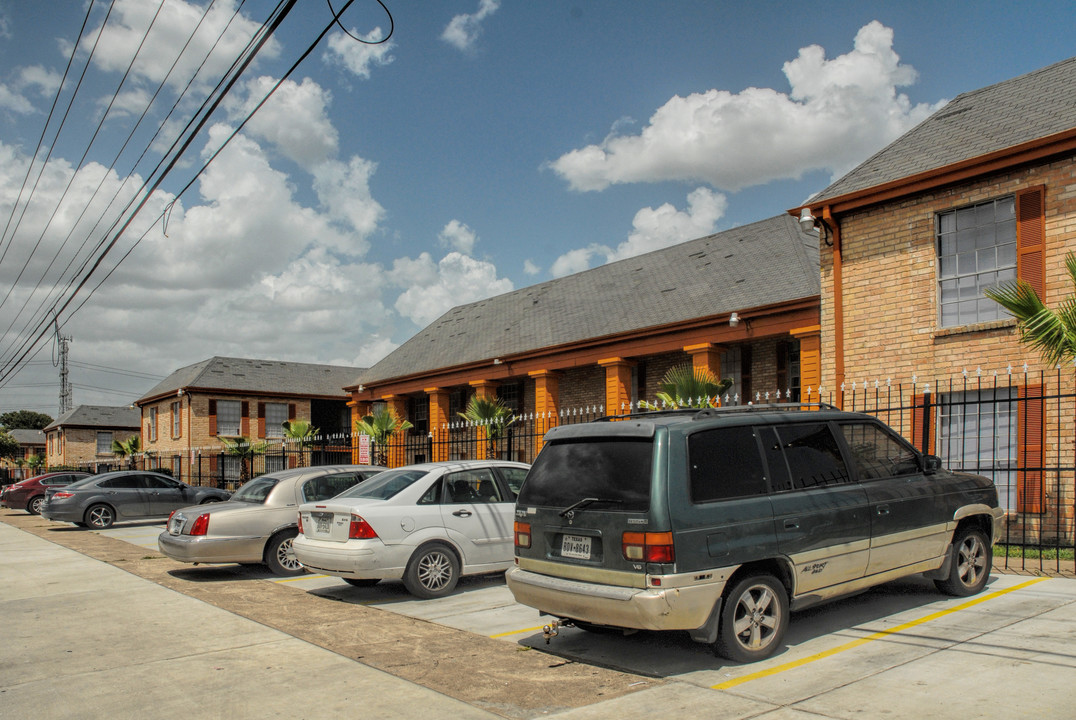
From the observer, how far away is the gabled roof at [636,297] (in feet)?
63.1

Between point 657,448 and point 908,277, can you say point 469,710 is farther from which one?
point 908,277

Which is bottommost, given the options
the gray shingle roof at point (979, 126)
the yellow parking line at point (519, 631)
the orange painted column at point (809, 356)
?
the yellow parking line at point (519, 631)

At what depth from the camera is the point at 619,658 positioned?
632 cm

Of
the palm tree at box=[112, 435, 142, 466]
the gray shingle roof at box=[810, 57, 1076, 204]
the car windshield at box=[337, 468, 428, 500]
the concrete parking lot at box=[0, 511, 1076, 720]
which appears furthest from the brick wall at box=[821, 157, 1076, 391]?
the palm tree at box=[112, 435, 142, 466]

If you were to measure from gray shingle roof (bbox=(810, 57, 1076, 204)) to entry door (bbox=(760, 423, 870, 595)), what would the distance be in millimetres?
7935

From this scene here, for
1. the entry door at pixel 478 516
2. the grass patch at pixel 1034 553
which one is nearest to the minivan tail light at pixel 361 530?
the entry door at pixel 478 516

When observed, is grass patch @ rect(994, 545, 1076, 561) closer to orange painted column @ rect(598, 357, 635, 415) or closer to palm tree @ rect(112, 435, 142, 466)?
orange painted column @ rect(598, 357, 635, 415)

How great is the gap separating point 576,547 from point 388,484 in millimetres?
3948

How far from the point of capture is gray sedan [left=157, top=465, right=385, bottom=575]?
10.6 metres

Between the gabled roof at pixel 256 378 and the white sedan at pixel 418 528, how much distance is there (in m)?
34.6

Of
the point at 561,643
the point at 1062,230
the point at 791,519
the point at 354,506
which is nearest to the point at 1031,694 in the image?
the point at 791,519

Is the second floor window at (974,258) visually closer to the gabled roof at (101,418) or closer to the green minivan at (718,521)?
the green minivan at (718,521)

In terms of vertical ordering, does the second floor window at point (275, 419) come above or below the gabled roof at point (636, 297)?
below

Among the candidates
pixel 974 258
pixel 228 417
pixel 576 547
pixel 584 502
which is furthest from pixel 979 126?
pixel 228 417
